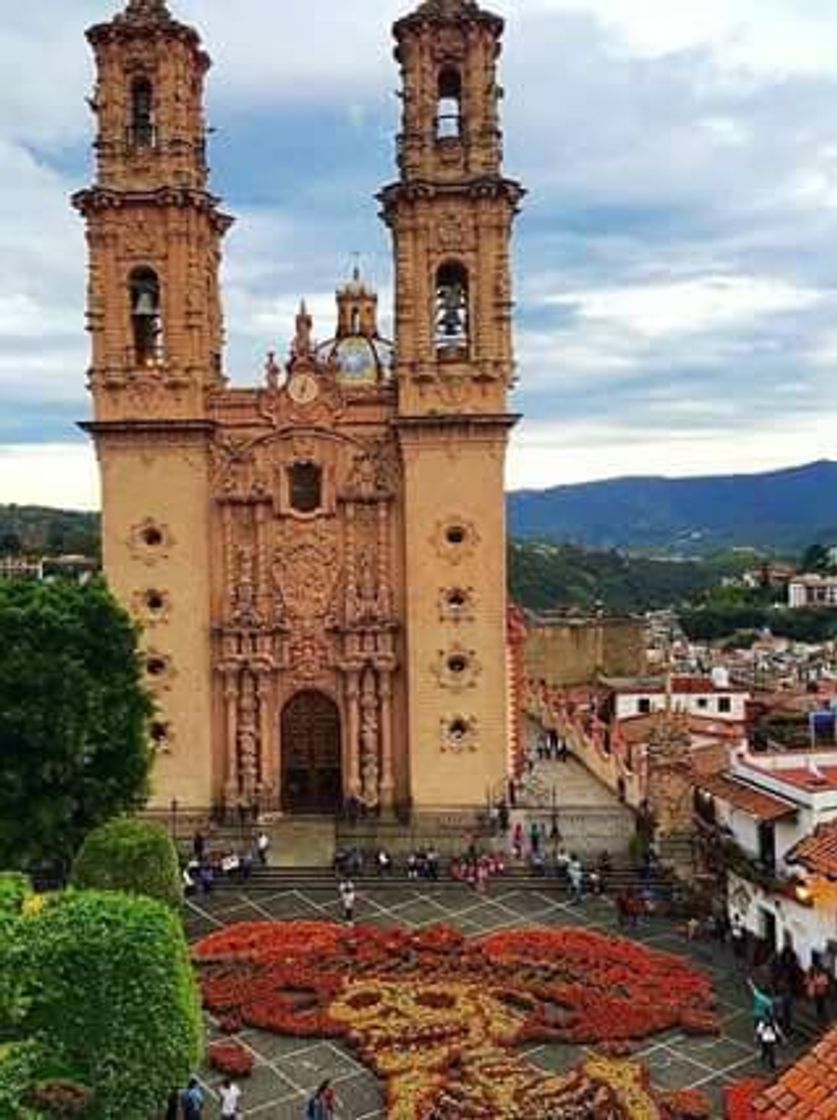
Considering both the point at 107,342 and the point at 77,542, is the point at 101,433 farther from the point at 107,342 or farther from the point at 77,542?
the point at 77,542

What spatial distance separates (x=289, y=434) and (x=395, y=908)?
13.2 metres

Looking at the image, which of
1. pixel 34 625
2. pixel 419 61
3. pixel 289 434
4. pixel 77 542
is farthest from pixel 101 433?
pixel 77 542

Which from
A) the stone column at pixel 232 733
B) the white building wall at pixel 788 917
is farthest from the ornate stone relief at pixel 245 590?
the white building wall at pixel 788 917

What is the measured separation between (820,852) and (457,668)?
1554cm

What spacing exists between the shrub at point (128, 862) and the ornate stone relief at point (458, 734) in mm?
12135

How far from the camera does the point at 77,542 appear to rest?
6137 inches

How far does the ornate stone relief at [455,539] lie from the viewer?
37844 mm

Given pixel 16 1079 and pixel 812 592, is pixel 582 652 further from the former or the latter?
pixel 812 592

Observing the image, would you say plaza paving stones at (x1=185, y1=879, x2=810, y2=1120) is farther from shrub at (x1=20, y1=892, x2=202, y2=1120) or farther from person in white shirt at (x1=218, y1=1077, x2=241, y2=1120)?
shrub at (x1=20, y1=892, x2=202, y2=1120)

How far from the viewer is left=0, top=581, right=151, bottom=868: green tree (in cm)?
2855

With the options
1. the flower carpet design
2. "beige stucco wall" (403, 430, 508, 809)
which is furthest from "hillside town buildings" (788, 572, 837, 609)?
the flower carpet design

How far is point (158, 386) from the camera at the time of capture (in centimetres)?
3809

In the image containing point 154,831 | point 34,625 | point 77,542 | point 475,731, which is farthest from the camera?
point 77,542

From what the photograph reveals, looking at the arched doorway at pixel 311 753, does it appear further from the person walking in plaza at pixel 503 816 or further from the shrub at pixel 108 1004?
the shrub at pixel 108 1004
